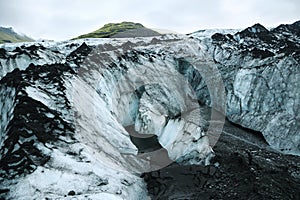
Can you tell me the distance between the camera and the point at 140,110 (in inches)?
919

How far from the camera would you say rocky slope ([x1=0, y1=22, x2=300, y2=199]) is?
12.9 metres

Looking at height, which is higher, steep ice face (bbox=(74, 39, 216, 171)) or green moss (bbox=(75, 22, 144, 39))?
green moss (bbox=(75, 22, 144, 39))

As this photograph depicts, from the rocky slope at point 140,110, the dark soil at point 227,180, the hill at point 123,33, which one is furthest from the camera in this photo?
the hill at point 123,33

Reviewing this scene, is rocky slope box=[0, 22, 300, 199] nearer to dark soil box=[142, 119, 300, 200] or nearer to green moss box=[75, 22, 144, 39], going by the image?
dark soil box=[142, 119, 300, 200]

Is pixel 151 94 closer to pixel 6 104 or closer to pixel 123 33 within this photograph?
pixel 6 104

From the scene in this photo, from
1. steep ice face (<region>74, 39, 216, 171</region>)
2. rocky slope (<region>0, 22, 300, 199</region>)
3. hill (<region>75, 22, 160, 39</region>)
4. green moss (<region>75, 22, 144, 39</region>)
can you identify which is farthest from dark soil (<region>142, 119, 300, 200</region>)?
green moss (<region>75, 22, 144, 39</region>)

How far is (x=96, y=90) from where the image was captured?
822 inches

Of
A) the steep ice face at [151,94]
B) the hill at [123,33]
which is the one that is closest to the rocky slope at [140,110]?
the steep ice face at [151,94]

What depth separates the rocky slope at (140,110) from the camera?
42.2 feet

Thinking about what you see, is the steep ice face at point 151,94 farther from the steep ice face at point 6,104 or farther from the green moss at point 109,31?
the green moss at point 109,31

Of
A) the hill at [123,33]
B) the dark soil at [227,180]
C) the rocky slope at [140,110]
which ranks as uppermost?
the hill at [123,33]

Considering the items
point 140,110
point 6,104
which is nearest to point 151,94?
point 140,110

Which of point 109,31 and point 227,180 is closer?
point 227,180

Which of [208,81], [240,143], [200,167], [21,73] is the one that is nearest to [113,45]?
[208,81]
